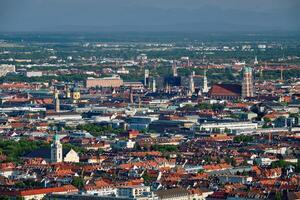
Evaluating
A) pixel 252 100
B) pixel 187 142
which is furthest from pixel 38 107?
pixel 187 142

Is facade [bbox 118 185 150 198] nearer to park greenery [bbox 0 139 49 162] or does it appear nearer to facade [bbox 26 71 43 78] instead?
park greenery [bbox 0 139 49 162]

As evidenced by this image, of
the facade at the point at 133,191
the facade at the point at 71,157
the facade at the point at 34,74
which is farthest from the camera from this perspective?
the facade at the point at 34,74

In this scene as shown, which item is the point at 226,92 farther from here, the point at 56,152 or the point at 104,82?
the point at 56,152

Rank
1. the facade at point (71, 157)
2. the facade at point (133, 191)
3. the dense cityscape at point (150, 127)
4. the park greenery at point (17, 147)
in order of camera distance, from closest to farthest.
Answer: the facade at point (133, 191)
the dense cityscape at point (150, 127)
the facade at point (71, 157)
the park greenery at point (17, 147)

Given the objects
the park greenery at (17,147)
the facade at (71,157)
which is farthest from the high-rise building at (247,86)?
the facade at (71,157)

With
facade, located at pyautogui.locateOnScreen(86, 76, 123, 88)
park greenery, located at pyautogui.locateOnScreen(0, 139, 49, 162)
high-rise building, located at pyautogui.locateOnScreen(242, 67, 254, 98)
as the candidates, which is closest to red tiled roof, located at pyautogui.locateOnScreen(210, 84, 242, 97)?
high-rise building, located at pyautogui.locateOnScreen(242, 67, 254, 98)

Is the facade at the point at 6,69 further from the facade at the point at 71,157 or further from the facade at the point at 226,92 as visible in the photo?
the facade at the point at 71,157

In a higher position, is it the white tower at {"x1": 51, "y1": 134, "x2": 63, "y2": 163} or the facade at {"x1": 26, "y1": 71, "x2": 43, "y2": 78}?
the white tower at {"x1": 51, "y1": 134, "x2": 63, "y2": 163}

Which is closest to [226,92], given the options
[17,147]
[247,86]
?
[247,86]
